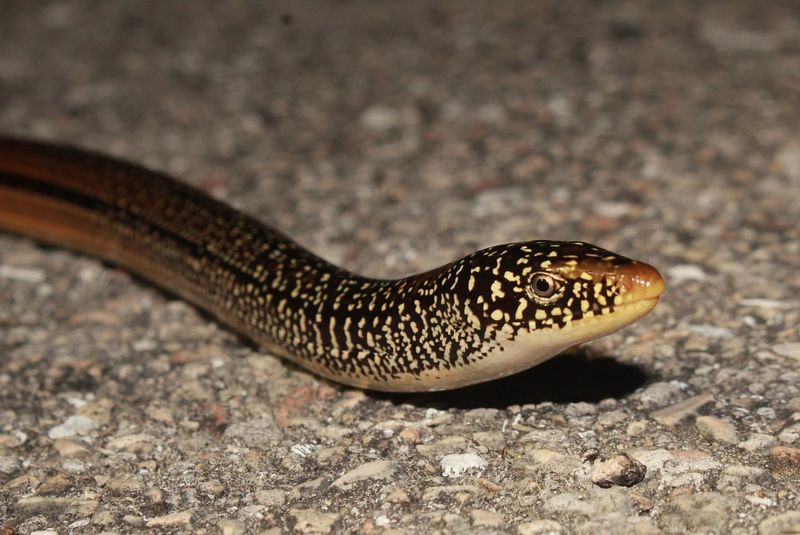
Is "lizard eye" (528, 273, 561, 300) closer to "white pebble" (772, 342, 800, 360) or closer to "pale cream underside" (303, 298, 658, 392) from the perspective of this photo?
"pale cream underside" (303, 298, 658, 392)

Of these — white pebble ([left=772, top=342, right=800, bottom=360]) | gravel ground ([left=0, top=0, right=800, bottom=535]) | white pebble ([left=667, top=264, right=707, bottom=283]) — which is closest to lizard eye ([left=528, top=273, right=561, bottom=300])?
gravel ground ([left=0, top=0, right=800, bottom=535])

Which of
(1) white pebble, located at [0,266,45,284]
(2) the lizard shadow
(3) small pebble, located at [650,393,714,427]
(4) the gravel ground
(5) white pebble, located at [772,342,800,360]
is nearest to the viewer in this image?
(4) the gravel ground

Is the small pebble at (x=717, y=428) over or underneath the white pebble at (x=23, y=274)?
underneath

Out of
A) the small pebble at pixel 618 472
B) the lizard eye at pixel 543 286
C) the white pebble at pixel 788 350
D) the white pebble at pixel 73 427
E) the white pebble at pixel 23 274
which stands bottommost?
the small pebble at pixel 618 472

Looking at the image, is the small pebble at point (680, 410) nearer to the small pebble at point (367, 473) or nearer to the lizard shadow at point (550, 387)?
the lizard shadow at point (550, 387)

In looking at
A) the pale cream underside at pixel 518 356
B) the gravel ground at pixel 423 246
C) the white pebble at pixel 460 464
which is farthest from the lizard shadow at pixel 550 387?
the white pebble at pixel 460 464
